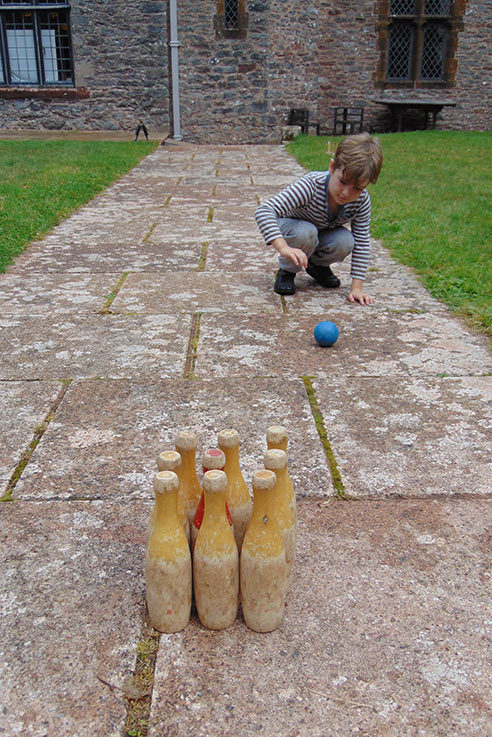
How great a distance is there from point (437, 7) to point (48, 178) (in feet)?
41.4

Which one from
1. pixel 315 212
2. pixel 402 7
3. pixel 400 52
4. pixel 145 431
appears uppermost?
pixel 402 7

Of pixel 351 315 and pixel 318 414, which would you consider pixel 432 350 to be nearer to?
pixel 351 315

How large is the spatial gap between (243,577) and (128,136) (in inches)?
539

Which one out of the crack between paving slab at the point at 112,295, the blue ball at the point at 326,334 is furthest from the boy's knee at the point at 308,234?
the crack between paving slab at the point at 112,295

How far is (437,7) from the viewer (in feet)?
52.6

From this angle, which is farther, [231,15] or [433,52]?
[433,52]

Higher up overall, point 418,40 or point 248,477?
point 418,40

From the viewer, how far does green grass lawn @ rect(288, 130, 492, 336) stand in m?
4.01

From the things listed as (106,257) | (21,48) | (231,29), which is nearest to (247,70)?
(231,29)

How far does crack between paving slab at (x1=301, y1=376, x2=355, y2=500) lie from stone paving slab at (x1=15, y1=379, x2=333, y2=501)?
2cm

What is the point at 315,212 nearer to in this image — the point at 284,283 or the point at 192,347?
the point at 284,283

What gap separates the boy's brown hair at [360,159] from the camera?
317cm

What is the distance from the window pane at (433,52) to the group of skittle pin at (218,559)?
689 inches

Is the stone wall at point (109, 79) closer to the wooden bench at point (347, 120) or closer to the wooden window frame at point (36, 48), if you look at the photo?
the wooden window frame at point (36, 48)
